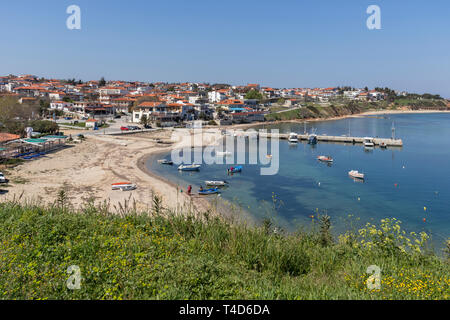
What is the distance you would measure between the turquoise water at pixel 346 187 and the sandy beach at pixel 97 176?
102 inches

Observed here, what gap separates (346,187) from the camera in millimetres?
28406

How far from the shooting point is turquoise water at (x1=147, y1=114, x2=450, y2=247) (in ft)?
70.3

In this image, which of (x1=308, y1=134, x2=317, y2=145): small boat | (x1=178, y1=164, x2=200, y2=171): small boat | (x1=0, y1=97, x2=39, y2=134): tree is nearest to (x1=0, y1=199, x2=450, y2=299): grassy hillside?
(x1=178, y1=164, x2=200, y2=171): small boat

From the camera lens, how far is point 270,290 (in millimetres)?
6117

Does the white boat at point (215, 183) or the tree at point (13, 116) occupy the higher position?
the tree at point (13, 116)

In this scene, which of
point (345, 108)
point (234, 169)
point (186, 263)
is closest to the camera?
point (186, 263)

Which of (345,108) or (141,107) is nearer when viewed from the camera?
(141,107)

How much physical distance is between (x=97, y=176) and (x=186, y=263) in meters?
23.9

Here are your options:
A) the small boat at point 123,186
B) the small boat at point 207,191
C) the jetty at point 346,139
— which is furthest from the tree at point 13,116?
the jetty at point 346,139

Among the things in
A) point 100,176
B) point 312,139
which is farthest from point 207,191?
point 312,139

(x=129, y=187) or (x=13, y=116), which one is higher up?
(x=13, y=116)

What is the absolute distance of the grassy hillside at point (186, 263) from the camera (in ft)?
19.3
